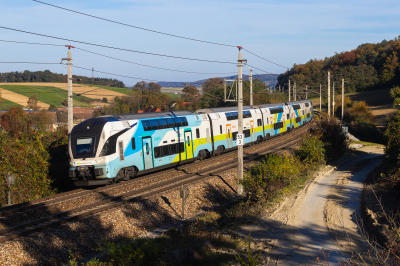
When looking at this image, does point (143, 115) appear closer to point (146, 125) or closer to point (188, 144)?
point (146, 125)

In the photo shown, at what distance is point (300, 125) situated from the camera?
158 ft

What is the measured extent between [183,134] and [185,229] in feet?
33.1

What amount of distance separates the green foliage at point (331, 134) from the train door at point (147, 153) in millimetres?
13623

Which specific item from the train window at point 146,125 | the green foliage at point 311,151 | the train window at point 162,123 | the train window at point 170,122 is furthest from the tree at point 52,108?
the green foliage at point 311,151

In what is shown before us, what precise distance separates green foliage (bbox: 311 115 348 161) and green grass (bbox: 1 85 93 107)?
3042 inches

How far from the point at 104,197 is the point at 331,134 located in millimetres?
18838

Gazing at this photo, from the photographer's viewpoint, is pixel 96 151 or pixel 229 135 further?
pixel 229 135

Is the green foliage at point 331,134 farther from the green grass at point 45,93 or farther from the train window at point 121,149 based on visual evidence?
the green grass at point 45,93

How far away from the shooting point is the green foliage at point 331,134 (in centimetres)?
2698

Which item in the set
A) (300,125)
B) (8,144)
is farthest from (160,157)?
(300,125)

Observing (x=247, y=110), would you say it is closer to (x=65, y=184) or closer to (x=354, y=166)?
(x=354, y=166)

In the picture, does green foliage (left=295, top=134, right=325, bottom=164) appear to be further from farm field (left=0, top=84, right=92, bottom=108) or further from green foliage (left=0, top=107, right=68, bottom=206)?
farm field (left=0, top=84, right=92, bottom=108)

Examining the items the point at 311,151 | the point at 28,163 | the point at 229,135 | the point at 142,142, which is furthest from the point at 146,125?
the point at 311,151

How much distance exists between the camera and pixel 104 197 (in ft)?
51.5
